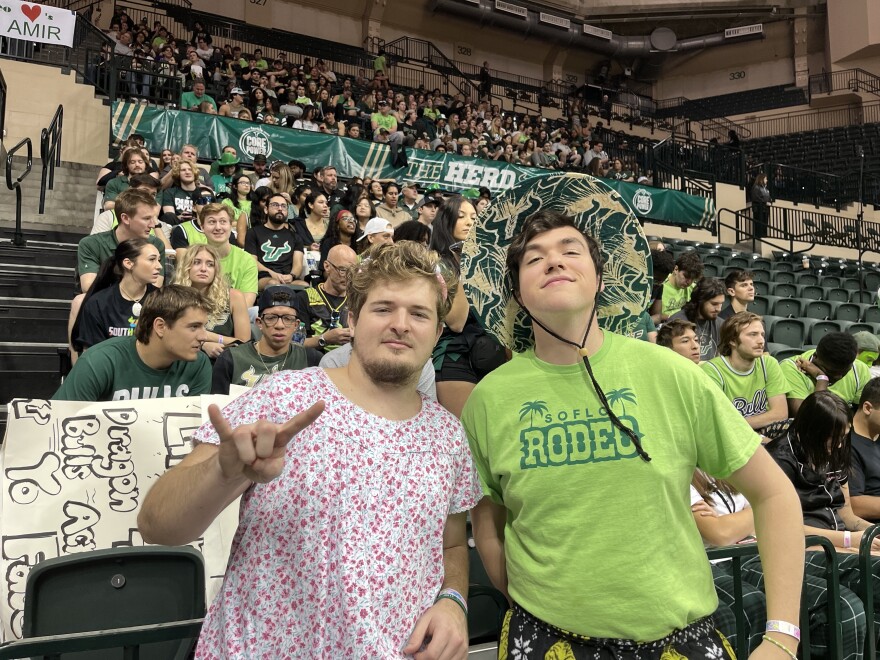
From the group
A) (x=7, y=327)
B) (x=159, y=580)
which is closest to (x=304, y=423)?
(x=159, y=580)

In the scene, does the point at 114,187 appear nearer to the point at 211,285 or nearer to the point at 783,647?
the point at 211,285

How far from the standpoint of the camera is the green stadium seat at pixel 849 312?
9.63m

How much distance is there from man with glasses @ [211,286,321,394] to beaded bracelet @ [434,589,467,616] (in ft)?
8.75

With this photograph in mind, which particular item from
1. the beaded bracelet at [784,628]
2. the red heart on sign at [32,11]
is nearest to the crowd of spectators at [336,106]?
the red heart on sign at [32,11]

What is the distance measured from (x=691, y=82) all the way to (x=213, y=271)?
2619 centimetres

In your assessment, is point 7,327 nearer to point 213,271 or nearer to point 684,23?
point 213,271

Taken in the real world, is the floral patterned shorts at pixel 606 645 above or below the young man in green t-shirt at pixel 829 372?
below

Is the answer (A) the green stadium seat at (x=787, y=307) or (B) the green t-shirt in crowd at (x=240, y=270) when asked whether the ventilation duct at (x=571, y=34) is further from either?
(B) the green t-shirt in crowd at (x=240, y=270)

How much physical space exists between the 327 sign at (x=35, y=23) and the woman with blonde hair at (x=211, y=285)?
24.1ft

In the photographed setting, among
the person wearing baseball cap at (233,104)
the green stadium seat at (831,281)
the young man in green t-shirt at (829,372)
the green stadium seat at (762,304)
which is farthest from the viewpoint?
the green stadium seat at (831,281)

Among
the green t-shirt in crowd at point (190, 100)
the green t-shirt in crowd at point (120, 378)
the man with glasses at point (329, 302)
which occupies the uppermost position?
the green t-shirt in crowd at point (190, 100)

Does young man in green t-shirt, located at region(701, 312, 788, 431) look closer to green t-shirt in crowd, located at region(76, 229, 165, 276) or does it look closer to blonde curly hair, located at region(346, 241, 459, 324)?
blonde curly hair, located at region(346, 241, 459, 324)

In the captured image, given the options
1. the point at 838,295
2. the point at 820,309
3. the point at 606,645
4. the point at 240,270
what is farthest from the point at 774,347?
the point at 606,645

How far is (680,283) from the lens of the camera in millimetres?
7547
